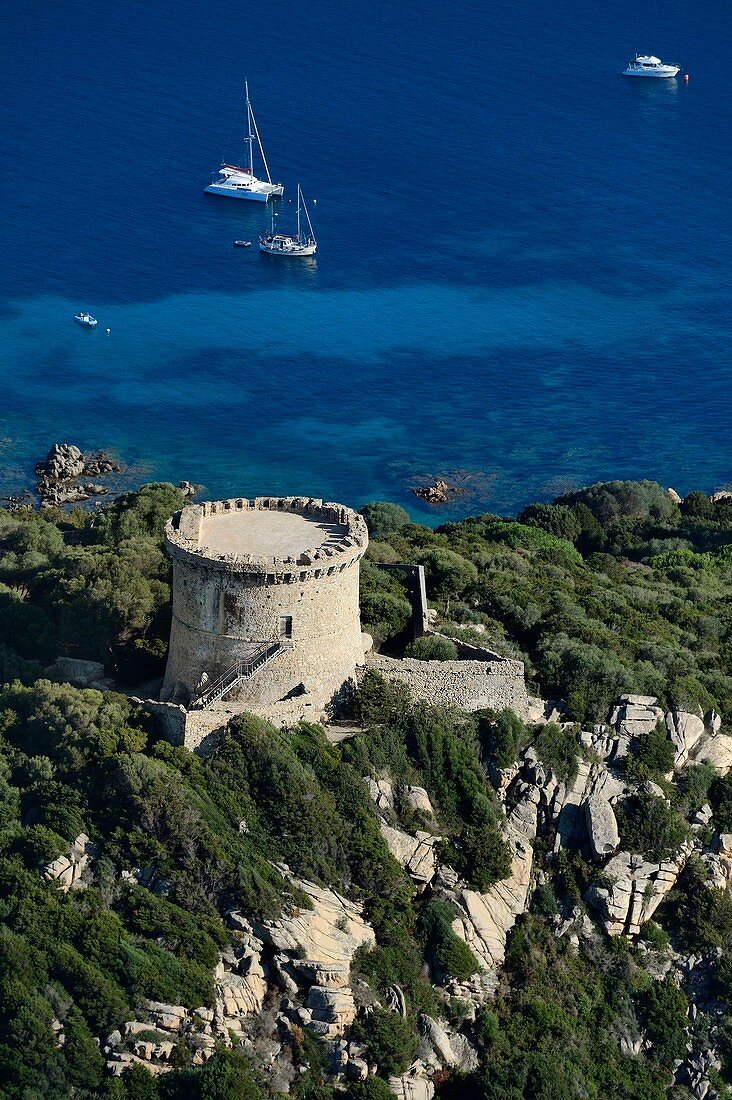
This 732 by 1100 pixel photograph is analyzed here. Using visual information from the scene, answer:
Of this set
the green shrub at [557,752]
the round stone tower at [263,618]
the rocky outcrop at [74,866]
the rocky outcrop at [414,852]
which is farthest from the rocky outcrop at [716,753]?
the rocky outcrop at [74,866]

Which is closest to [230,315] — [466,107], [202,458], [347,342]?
[347,342]

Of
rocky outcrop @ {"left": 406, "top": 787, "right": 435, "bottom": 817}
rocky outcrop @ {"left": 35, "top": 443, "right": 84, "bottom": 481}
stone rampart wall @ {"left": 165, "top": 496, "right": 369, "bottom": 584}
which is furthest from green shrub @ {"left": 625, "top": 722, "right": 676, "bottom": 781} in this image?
rocky outcrop @ {"left": 35, "top": 443, "right": 84, "bottom": 481}

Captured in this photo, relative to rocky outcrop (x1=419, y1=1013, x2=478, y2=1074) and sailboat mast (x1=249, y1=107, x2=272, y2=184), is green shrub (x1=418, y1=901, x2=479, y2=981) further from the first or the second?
sailboat mast (x1=249, y1=107, x2=272, y2=184)

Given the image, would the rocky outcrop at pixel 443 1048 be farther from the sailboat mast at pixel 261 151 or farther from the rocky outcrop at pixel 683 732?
the sailboat mast at pixel 261 151

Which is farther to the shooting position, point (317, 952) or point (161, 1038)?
point (317, 952)

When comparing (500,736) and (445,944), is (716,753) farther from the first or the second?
(445,944)

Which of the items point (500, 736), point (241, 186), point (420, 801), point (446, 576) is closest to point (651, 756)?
point (500, 736)
